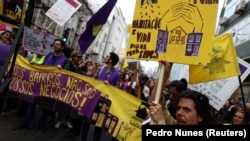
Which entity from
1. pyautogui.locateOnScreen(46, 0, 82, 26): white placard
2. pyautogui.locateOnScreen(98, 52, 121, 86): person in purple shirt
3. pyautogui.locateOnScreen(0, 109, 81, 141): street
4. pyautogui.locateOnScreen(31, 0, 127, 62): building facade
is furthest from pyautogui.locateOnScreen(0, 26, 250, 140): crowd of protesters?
pyautogui.locateOnScreen(31, 0, 127, 62): building facade

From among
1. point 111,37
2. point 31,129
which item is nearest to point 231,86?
point 31,129

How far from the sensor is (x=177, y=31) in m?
4.26

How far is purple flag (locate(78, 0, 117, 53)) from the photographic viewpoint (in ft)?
19.6

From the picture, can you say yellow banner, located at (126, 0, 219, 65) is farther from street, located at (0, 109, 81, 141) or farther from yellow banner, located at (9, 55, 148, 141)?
street, located at (0, 109, 81, 141)

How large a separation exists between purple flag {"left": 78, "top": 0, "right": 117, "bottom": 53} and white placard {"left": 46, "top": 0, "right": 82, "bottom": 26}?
331 cm

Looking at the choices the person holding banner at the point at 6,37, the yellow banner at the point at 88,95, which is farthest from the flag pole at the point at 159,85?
the person holding banner at the point at 6,37

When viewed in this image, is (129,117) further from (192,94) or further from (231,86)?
(192,94)

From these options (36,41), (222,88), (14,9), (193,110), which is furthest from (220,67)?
(36,41)

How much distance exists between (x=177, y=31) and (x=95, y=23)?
218cm

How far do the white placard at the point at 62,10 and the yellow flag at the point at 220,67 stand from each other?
15.3 feet

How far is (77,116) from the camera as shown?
646 cm

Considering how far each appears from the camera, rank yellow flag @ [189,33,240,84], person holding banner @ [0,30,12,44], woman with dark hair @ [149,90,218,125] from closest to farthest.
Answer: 1. woman with dark hair @ [149,90,218,125]
2. yellow flag @ [189,33,240,84]
3. person holding banner @ [0,30,12,44]

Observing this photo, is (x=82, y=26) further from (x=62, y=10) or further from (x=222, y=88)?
(x=222, y=88)

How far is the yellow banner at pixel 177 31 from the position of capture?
13.8 ft
